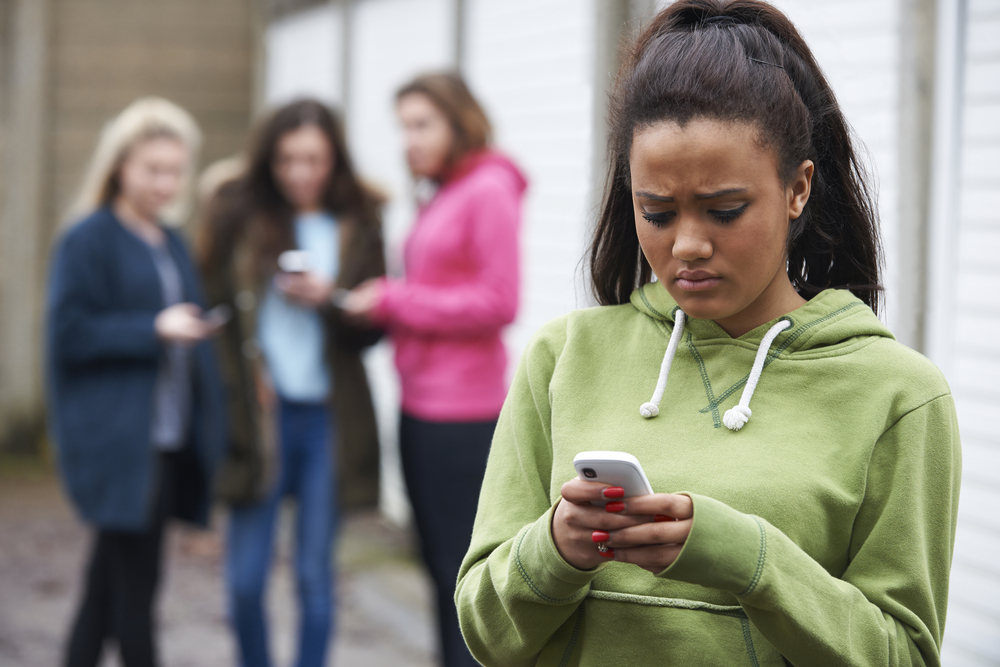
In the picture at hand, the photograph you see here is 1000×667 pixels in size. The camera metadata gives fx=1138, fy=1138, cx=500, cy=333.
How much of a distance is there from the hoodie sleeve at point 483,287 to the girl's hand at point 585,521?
2.22m

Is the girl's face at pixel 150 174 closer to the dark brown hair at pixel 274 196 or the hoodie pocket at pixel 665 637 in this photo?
the dark brown hair at pixel 274 196

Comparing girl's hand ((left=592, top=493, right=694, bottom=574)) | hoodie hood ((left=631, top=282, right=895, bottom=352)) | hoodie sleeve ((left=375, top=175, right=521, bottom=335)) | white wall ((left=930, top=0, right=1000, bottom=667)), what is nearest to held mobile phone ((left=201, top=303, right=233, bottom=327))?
hoodie sleeve ((left=375, top=175, right=521, bottom=335))

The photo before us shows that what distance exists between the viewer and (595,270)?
64.9 inches

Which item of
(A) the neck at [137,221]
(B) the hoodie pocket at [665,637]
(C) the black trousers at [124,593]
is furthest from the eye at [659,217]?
(A) the neck at [137,221]

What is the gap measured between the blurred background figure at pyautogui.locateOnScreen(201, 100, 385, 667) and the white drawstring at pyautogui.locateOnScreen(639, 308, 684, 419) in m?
2.31

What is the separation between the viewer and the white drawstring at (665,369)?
1466 millimetres

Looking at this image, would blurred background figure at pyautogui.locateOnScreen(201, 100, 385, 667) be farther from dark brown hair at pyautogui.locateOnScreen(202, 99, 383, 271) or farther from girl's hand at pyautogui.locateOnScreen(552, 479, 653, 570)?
girl's hand at pyautogui.locateOnScreen(552, 479, 653, 570)

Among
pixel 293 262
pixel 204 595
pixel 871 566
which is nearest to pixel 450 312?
pixel 293 262

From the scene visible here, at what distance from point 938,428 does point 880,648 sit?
10.7 inches

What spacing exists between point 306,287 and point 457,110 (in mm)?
756

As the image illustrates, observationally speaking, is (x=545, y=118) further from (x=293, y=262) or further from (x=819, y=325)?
(x=819, y=325)

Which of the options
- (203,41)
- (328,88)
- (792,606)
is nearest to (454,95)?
(792,606)

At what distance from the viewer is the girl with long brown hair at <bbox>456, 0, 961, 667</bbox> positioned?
4.29 ft

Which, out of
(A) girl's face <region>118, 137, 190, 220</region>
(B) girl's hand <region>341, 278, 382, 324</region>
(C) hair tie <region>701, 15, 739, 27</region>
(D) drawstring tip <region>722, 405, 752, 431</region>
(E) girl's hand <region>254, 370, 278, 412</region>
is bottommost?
(E) girl's hand <region>254, 370, 278, 412</region>
